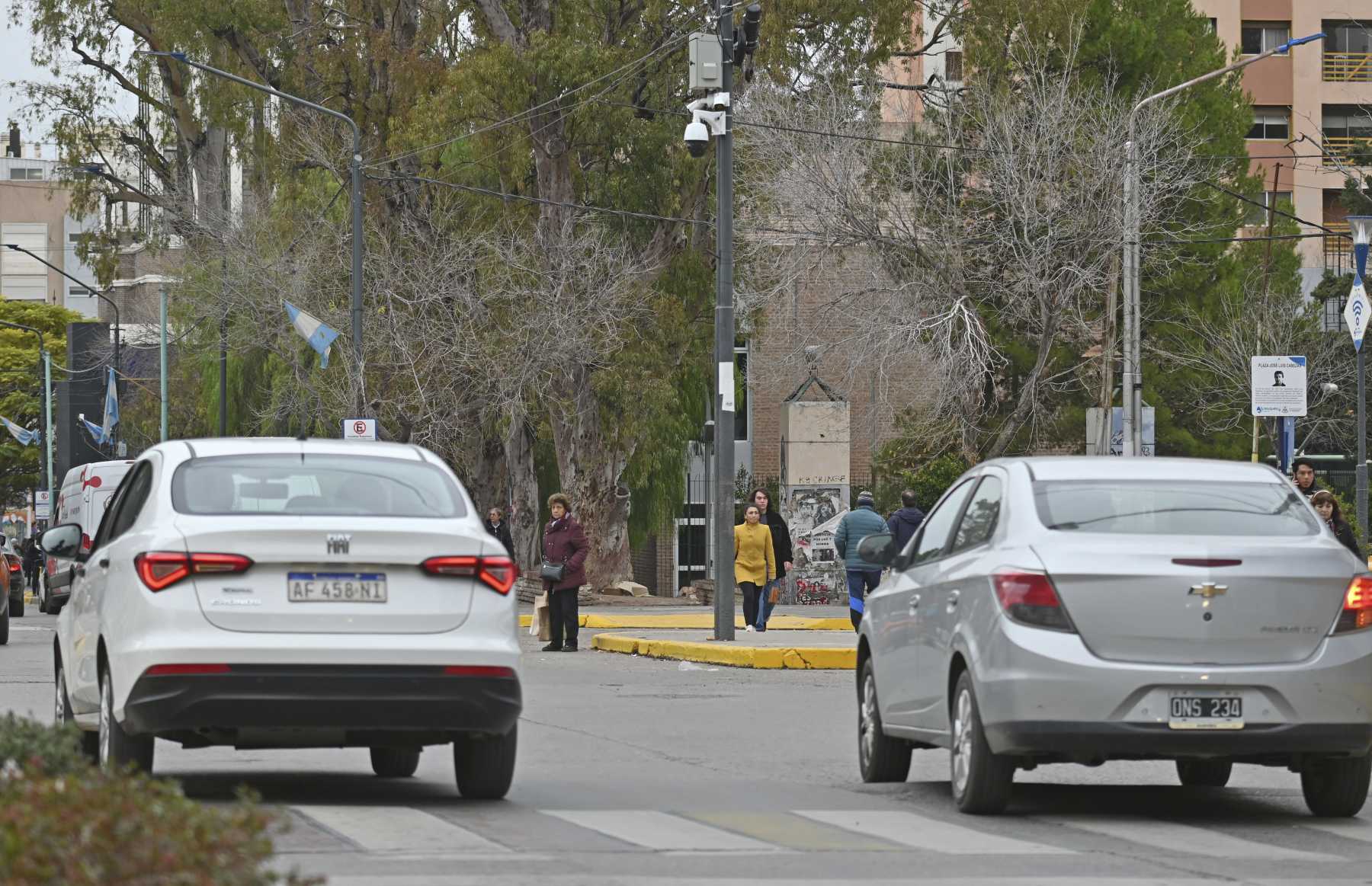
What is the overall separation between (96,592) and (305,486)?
116cm

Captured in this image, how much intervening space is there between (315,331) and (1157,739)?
102ft

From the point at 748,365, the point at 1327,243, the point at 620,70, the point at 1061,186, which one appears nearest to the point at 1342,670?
the point at 1061,186

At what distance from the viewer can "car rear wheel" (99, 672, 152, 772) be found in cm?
1028

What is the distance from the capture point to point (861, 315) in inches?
A: 1483

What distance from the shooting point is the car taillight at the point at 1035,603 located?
32.7 feet

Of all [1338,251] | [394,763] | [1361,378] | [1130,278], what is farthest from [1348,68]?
[394,763]

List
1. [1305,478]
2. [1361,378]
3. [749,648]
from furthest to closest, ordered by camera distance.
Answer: [1361,378], [749,648], [1305,478]

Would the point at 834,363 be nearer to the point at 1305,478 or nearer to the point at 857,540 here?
the point at 857,540

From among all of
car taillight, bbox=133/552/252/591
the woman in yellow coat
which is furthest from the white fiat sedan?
the woman in yellow coat

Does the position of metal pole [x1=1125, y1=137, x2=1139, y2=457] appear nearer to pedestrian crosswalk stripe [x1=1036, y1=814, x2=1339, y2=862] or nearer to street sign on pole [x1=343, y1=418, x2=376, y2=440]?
street sign on pole [x1=343, y1=418, x2=376, y2=440]

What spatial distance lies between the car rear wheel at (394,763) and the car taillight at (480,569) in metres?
2.18

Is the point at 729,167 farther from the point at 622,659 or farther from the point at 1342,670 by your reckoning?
the point at 1342,670

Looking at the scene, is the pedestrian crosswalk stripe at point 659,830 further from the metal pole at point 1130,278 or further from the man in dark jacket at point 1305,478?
the metal pole at point 1130,278

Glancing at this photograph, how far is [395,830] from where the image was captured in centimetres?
963
